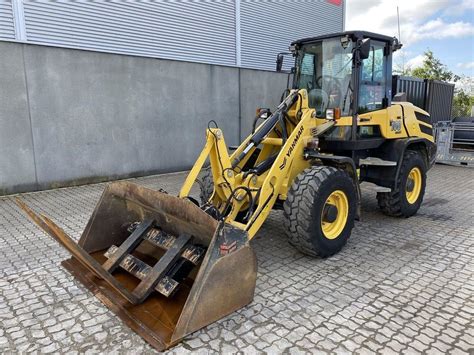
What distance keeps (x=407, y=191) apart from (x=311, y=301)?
126 inches

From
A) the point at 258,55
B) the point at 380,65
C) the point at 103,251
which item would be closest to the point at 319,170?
the point at 380,65

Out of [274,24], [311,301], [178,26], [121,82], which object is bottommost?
[311,301]

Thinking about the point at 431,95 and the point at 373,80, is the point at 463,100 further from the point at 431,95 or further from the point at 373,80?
the point at 373,80

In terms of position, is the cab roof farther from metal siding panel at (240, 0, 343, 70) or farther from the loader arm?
metal siding panel at (240, 0, 343, 70)

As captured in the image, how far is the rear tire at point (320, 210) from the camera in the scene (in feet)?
12.6

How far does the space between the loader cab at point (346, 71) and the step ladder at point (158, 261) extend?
2.46 meters

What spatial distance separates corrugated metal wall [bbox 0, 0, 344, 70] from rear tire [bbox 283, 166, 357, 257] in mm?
6519

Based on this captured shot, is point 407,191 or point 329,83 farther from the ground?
point 329,83

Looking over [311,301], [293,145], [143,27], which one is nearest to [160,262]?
[311,301]

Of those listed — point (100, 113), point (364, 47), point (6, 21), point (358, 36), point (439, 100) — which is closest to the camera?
point (364, 47)

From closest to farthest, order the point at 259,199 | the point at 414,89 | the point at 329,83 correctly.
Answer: the point at 259,199 < the point at 329,83 < the point at 414,89

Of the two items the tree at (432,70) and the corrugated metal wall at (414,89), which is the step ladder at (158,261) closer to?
the corrugated metal wall at (414,89)

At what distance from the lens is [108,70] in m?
8.31

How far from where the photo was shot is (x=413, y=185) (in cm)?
578
